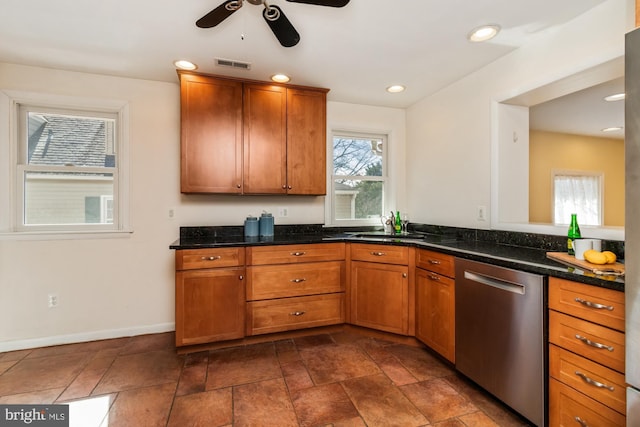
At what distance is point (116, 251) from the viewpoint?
267 centimetres

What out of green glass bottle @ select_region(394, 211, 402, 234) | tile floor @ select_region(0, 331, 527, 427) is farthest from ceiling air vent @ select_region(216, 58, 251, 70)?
tile floor @ select_region(0, 331, 527, 427)

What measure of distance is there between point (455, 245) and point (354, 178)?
1.55m

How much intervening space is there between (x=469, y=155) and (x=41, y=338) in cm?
412

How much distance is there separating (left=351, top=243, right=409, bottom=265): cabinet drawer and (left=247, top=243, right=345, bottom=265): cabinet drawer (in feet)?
0.44

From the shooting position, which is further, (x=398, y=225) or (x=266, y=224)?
(x=398, y=225)

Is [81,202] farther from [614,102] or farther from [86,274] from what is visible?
[614,102]

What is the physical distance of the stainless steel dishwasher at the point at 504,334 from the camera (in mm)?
1475

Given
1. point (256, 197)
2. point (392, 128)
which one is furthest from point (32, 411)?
point (392, 128)

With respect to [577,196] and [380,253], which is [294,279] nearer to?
[380,253]

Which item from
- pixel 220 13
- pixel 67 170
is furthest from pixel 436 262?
pixel 67 170

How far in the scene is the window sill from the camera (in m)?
2.42

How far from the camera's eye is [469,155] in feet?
8.59

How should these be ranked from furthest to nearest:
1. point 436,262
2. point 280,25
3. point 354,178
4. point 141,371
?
point 354,178, point 436,262, point 141,371, point 280,25

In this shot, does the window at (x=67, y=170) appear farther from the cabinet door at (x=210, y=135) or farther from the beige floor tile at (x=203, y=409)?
the beige floor tile at (x=203, y=409)
